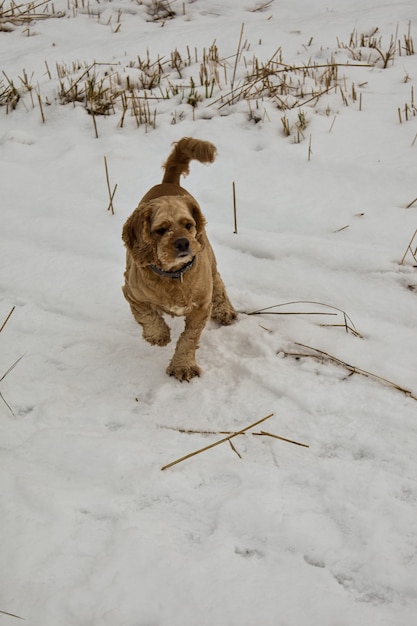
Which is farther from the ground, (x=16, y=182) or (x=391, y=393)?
(x=16, y=182)

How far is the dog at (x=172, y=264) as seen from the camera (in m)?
2.55

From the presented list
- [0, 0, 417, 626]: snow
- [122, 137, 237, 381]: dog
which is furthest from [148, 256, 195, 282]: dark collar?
[0, 0, 417, 626]: snow

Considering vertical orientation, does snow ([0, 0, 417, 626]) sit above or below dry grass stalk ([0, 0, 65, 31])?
below

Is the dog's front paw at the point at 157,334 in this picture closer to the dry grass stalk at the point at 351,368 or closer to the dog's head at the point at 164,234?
the dog's head at the point at 164,234

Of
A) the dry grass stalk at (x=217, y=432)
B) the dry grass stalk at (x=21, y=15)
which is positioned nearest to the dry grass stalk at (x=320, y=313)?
the dry grass stalk at (x=217, y=432)

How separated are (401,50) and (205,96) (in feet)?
7.94

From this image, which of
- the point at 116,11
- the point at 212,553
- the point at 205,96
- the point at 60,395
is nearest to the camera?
the point at 212,553

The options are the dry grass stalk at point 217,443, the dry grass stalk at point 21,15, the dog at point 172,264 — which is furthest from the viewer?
the dry grass stalk at point 21,15

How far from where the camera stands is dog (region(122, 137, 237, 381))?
255 centimetres

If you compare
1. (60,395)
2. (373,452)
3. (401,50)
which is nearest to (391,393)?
(373,452)

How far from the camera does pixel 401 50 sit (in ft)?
20.1

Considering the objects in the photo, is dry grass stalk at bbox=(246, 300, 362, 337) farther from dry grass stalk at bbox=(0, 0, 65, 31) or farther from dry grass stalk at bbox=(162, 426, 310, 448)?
dry grass stalk at bbox=(0, 0, 65, 31)

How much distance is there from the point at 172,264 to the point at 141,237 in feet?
0.78

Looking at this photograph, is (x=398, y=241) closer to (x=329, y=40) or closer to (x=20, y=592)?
(x=20, y=592)
